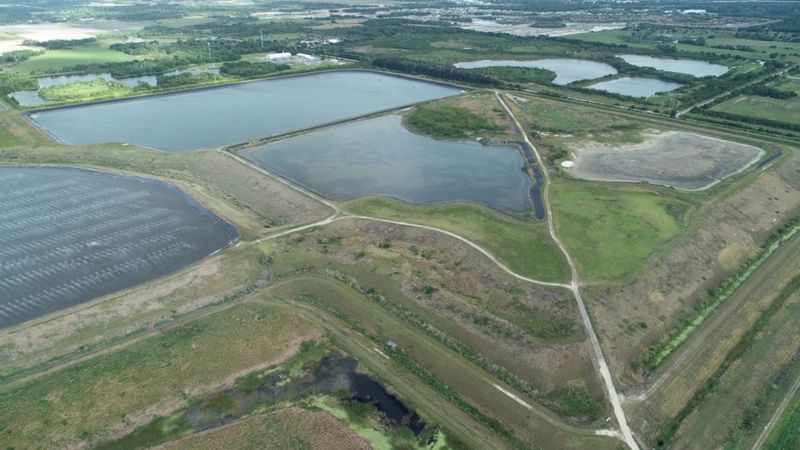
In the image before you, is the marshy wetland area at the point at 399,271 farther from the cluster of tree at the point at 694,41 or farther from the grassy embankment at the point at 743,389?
the cluster of tree at the point at 694,41

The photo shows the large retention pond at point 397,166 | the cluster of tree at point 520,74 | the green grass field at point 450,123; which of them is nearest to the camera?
the large retention pond at point 397,166

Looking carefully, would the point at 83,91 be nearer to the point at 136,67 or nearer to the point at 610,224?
the point at 136,67

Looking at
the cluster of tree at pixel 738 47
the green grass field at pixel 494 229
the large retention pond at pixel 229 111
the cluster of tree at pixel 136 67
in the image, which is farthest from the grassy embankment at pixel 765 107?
the cluster of tree at pixel 136 67

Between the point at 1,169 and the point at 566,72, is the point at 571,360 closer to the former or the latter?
the point at 1,169

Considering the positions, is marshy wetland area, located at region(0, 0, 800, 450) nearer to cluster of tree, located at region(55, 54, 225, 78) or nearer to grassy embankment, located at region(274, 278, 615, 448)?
grassy embankment, located at region(274, 278, 615, 448)

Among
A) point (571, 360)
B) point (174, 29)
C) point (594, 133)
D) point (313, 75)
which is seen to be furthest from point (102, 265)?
point (174, 29)
